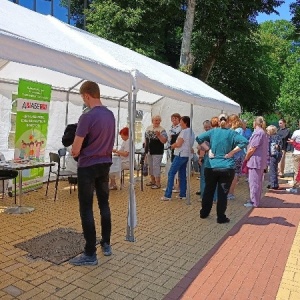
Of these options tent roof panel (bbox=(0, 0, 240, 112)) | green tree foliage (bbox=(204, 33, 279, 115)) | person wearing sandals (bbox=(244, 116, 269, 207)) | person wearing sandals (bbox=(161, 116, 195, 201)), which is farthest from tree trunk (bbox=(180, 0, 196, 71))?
tent roof panel (bbox=(0, 0, 240, 112))

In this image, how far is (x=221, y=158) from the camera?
576 cm

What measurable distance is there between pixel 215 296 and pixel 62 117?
22.0 ft

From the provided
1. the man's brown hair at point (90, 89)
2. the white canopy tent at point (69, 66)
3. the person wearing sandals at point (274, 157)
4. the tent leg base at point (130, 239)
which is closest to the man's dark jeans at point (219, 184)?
the white canopy tent at point (69, 66)

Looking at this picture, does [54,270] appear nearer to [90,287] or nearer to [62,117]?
[90,287]

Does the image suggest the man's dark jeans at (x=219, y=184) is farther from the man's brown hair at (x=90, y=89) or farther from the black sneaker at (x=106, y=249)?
the man's brown hair at (x=90, y=89)

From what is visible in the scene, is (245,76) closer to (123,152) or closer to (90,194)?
(123,152)

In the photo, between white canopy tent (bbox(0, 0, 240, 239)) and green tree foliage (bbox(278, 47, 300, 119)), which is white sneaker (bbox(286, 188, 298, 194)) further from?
green tree foliage (bbox(278, 47, 300, 119))

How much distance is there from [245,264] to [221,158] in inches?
75.4

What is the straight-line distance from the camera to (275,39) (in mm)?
46469

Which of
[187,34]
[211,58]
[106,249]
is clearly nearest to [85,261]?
[106,249]

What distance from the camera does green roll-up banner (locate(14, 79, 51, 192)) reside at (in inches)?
253

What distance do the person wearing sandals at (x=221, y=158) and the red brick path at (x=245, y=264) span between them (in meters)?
0.65

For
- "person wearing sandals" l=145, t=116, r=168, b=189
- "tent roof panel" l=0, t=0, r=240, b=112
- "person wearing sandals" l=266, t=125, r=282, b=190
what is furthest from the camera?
"person wearing sandals" l=266, t=125, r=282, b=190

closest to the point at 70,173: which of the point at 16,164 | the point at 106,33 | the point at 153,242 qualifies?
the point at 16,164
